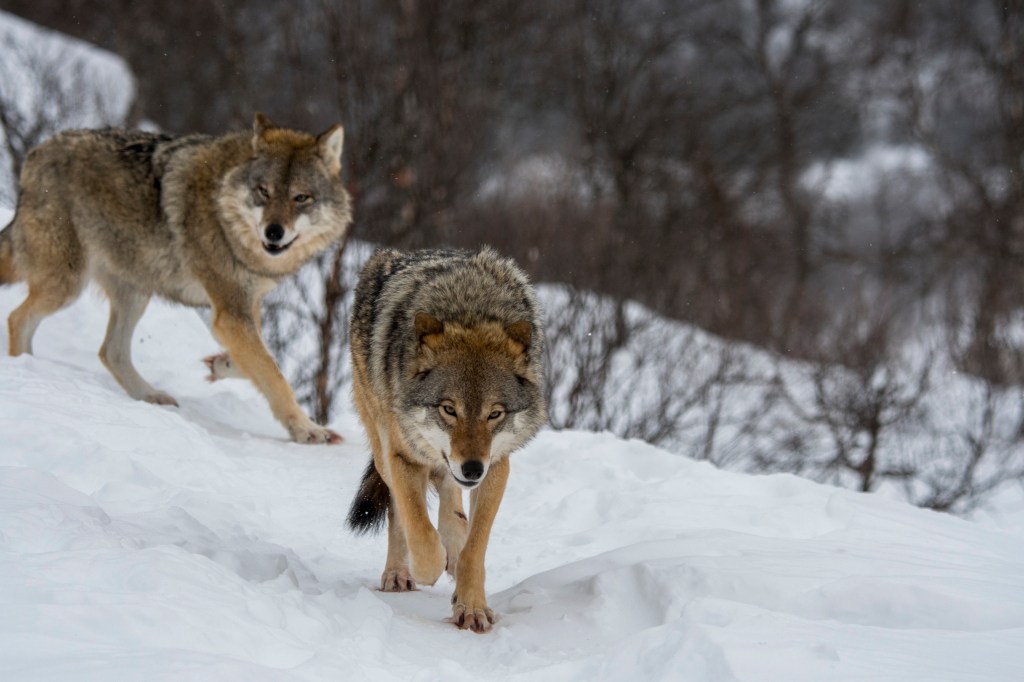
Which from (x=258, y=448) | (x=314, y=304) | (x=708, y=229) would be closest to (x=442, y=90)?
(x=314, y=304)

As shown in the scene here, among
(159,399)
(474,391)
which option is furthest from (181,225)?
(474,391)

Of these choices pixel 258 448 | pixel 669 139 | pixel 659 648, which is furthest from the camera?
pixel 669 139

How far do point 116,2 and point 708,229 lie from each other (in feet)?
47.9

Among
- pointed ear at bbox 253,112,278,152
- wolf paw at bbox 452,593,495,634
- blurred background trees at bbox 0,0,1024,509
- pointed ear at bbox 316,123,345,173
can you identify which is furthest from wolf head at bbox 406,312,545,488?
blurred background trees at bbox 0,0,1024,509

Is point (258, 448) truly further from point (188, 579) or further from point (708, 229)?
point (708, 229)

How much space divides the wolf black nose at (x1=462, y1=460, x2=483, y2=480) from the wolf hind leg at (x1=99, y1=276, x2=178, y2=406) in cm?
421

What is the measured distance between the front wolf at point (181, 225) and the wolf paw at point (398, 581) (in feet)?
8.31

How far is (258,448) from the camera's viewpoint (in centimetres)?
684

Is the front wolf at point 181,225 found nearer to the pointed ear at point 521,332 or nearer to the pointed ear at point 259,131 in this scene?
the pointed ear at point 259,131

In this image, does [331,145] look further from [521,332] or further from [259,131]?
[521,332]

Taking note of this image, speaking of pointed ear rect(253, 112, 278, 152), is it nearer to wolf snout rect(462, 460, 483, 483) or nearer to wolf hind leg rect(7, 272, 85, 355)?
wolf hind leg rect(7, 272, 85, 355)

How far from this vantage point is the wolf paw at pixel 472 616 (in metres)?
3.94

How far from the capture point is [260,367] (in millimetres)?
7059

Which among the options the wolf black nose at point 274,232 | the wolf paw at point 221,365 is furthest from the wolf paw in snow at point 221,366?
the wolf black nose at point 274,232
